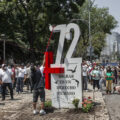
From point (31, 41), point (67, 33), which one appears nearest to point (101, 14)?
point (31, 41)

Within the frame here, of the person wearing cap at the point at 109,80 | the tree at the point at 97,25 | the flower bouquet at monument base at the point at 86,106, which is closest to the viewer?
the flower bouquet at monument base at the point at 86,106

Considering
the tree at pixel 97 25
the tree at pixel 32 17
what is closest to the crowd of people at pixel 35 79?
the tree at pixel 32 17

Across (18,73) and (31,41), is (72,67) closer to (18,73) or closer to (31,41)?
(18,73)

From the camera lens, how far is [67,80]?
32.5 ft

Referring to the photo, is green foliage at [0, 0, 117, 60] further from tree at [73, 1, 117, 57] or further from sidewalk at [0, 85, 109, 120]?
tree at [73, 1, 117, 57]

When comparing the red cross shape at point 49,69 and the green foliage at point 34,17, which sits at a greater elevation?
the green foliage at point 34,17

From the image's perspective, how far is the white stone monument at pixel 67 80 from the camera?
32.1 ft

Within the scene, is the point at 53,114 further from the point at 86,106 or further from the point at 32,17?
the point at 32,17

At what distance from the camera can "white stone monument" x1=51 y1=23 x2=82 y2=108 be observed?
9.80m

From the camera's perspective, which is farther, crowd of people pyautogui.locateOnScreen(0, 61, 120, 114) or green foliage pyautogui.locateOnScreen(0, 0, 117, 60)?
green foliage pyautogui.locateOnScreen(0, 0, 117, 60)

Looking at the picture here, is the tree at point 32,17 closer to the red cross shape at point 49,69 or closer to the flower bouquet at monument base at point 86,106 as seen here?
the red cross shape at point 49,69

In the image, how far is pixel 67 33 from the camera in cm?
1022

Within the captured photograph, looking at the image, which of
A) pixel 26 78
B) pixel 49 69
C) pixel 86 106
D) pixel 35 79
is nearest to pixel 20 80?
pixel 26 78

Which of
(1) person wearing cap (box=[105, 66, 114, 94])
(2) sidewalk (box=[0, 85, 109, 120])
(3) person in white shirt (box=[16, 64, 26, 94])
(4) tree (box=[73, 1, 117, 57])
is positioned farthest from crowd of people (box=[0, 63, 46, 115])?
(4) tree (box=[73, 1, 117, 57])
